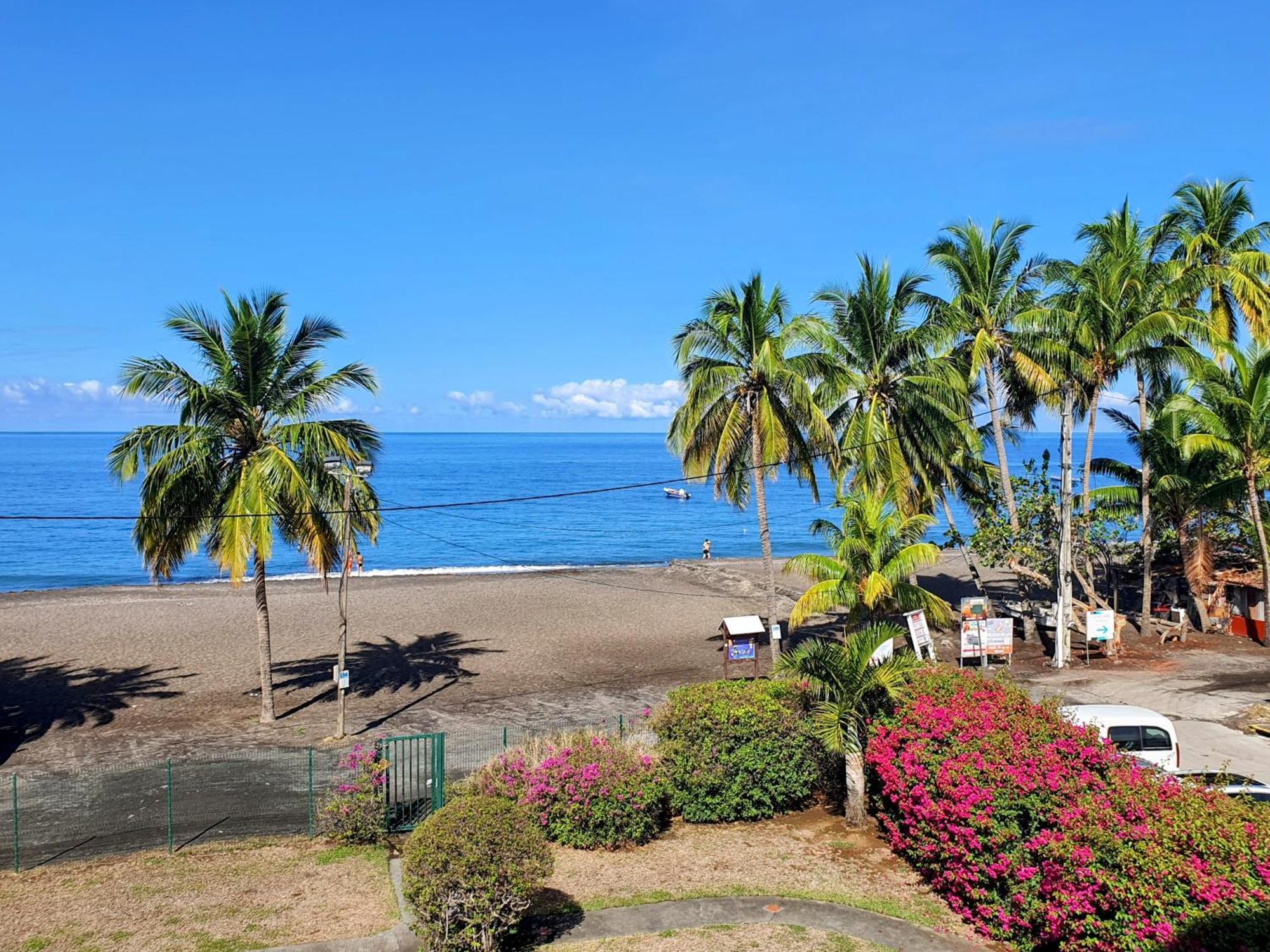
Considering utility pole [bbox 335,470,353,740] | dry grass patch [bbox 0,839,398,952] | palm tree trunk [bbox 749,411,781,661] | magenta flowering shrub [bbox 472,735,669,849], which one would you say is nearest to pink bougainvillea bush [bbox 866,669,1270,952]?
magenta flowering shrub [bbox 472,735,669,849]

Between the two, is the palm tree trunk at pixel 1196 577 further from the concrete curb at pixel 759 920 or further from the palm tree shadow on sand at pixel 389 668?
the concrete curb at pixel 759 920

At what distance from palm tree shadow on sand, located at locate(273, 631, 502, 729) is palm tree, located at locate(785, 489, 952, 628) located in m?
11.4

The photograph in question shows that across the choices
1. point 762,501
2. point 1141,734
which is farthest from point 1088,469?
point 1141,734

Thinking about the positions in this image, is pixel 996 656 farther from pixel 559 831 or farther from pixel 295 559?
pixel 295 559

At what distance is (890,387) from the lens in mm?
29719

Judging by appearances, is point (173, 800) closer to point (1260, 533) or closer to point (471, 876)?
point (471, 876)

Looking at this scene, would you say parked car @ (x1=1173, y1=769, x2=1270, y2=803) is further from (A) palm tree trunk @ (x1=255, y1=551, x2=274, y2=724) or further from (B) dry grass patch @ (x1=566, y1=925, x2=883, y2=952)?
(A) palm tree trunk @ (x1=255, y1=551, x2=274, y2=724)

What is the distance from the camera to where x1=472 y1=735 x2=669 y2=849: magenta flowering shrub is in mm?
14859

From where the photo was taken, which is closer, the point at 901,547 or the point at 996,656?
the point at 901,547

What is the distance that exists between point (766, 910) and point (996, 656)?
18642mm

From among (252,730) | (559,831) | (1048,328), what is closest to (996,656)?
(1048,328)

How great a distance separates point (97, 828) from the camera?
615 inches

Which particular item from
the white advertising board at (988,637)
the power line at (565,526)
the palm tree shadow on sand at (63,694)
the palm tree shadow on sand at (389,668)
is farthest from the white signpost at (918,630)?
the power line at (565,526)

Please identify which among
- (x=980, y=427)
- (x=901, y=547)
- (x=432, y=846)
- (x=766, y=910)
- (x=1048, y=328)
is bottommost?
(x=766, y=910)
